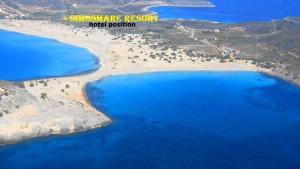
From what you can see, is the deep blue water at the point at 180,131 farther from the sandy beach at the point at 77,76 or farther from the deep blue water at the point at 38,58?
the deep blue water at the point at 38,58

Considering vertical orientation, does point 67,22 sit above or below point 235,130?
above

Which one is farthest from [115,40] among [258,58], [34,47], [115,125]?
[115,125]

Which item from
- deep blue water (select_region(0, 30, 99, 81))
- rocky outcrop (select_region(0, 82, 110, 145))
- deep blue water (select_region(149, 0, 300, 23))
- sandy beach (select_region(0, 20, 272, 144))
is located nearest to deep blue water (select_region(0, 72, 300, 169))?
rocky outcrop (select_region(0, 82, 110, 145))

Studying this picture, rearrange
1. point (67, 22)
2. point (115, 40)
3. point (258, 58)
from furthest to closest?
1. point (67, 22)
2. point (115, 40)
3. point (258, 58)

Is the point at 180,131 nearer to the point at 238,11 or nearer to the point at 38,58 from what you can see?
the point at 38,58

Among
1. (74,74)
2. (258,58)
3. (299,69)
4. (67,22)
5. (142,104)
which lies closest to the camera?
(142,104)

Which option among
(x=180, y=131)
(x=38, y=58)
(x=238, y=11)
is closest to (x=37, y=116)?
(x=180, y=131)

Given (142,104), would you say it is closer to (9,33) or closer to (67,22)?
(9,33)

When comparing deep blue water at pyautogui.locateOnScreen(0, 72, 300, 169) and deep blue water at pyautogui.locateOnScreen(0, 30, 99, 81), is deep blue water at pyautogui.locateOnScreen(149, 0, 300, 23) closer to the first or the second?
deep blue water at pyautogui.locateOnScreen(0, 30, 99, 81)
